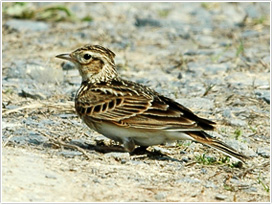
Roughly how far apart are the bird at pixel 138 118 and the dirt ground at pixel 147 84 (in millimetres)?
240

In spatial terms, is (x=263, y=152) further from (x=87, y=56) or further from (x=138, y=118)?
(x=87, y=56)

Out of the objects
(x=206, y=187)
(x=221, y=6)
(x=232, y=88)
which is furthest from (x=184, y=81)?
(x=221, y=6)

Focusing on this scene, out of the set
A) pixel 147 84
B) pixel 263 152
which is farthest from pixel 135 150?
pixel 147 84

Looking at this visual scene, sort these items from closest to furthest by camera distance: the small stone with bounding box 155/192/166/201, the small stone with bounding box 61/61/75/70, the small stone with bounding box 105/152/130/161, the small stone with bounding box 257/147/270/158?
the small stone with bounding box 155/192/166/201, the small stone with bounding box 105/152/130/161, the small stone with bounding box 257/147/270/158, the small stone with bounding box 61/61/75/70

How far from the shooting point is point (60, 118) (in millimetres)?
9641

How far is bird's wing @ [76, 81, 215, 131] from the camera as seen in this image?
7898 millimetres

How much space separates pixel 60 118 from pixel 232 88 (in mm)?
3189

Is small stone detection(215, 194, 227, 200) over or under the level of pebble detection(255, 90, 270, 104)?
over

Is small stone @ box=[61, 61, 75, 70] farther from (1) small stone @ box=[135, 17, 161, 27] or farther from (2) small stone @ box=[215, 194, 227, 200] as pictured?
(2) small stone @ box=[215, 194, 227, 200]

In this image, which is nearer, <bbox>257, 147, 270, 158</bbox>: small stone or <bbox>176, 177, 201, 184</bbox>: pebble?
<bbox>176, 177, 201, 184</bbox>: pebble

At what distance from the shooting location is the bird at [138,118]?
789cm

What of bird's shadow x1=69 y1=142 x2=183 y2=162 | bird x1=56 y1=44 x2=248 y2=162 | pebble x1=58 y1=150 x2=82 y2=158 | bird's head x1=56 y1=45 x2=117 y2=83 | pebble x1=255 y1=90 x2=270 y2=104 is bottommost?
pebble x1=255 y1=90 x2=270 y2=104

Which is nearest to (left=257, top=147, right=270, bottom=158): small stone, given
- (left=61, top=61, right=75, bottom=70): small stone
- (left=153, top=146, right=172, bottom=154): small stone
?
(left=153, top=146, right=172, bottom=154): small stone

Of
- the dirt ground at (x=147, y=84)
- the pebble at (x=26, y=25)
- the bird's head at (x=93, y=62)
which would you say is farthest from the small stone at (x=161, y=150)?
the pebble at (x=26, y=25)
